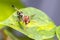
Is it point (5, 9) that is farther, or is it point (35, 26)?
point (5, 9)

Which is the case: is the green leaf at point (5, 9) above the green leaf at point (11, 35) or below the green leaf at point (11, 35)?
above

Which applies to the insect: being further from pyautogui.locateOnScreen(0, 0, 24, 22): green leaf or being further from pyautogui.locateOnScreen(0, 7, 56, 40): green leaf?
pyautogui.locateOnScreen(0, 0, 24, 22): green leaf

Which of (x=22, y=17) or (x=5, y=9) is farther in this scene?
(x=5, y=9)

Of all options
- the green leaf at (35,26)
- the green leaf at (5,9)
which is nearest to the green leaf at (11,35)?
the green leaf at (35,26)

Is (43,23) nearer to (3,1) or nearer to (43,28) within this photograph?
(43,28)

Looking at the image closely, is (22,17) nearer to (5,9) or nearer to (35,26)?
(35,26)

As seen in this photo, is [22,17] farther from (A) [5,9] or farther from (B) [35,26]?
(A) [5,9]

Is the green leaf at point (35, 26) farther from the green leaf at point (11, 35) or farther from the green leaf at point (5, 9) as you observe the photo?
the green leaf at point (5, 9)

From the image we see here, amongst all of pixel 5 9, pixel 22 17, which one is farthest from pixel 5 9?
pixel 22 17

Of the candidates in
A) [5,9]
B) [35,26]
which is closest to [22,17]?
[35,26]
